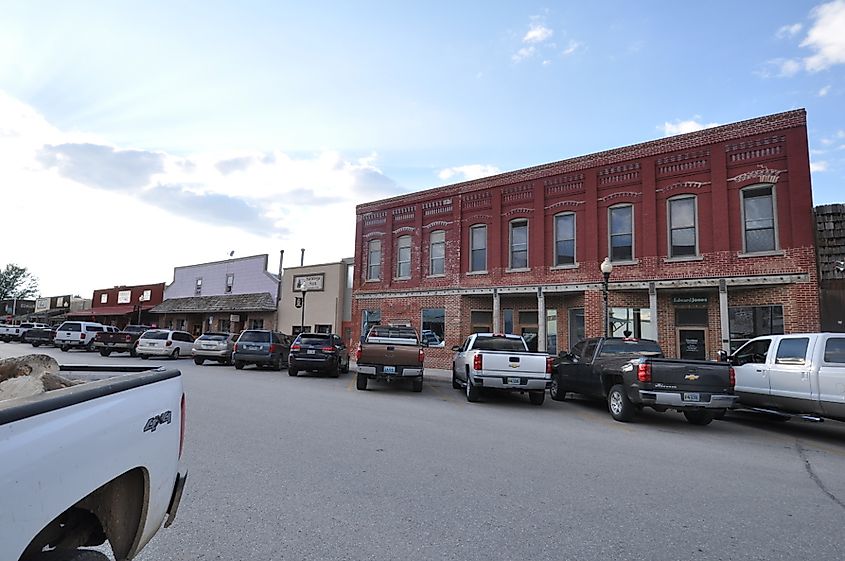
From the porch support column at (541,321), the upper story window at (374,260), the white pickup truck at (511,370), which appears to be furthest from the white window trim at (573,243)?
the upper story window at (374,260)

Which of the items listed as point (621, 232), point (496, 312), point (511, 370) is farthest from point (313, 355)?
point (621, 232)

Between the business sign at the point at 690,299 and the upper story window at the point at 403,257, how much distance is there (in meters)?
12.5

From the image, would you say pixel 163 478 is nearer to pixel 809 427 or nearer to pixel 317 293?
pixel 809 427

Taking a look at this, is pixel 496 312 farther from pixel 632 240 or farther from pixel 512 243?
pixel 632 240

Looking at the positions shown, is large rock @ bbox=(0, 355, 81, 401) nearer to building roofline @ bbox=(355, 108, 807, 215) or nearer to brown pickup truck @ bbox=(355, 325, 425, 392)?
brown pickup truck @ bbox=(355, 325, 425, 392)

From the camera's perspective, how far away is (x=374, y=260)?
93.2 ft

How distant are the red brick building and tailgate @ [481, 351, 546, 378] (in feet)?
26.4

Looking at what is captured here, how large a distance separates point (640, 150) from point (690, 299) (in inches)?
228

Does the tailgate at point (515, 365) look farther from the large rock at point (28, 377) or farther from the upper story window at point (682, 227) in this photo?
the large rock at point (28, 377)

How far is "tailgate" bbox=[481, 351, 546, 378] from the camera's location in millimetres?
12883

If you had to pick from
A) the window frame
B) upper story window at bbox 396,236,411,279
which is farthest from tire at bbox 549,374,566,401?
upper story window at bbox 396,236,411,279

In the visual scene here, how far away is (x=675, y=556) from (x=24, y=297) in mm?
99528

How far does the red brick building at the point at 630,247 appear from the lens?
1727 centimetres

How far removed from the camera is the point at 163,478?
289 centimetres
